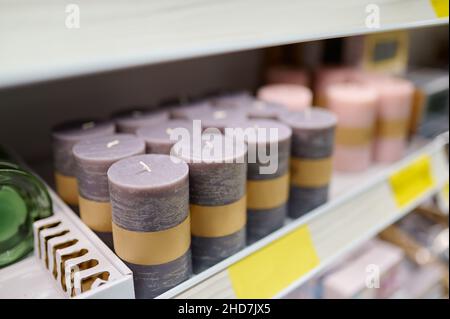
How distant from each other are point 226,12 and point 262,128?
230 millimetres

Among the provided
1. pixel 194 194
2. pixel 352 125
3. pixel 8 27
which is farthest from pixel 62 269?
pixel 352 125

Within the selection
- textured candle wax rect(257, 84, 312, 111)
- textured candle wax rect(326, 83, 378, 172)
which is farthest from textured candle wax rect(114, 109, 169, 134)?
textured candle wax rect(326, 83, 378, 172)

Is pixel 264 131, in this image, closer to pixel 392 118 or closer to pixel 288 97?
pixel 288 97

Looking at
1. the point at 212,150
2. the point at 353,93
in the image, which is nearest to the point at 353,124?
the point at 353,93

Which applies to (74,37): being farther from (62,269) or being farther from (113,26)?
(62,269)

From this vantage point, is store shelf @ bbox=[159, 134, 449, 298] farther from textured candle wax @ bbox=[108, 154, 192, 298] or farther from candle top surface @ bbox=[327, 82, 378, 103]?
candle top surface @ bbox=[327, 82, 378, 103]

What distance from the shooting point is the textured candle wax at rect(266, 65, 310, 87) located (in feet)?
3.45

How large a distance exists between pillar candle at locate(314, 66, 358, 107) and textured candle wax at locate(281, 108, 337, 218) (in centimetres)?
29

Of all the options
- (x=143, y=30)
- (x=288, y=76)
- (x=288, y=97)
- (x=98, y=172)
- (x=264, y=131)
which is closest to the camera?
(x=143, y=30)

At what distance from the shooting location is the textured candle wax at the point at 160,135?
2.13 feet

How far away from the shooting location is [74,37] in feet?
1.36

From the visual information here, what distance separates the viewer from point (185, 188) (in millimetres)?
542

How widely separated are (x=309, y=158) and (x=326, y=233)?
0.43ft
